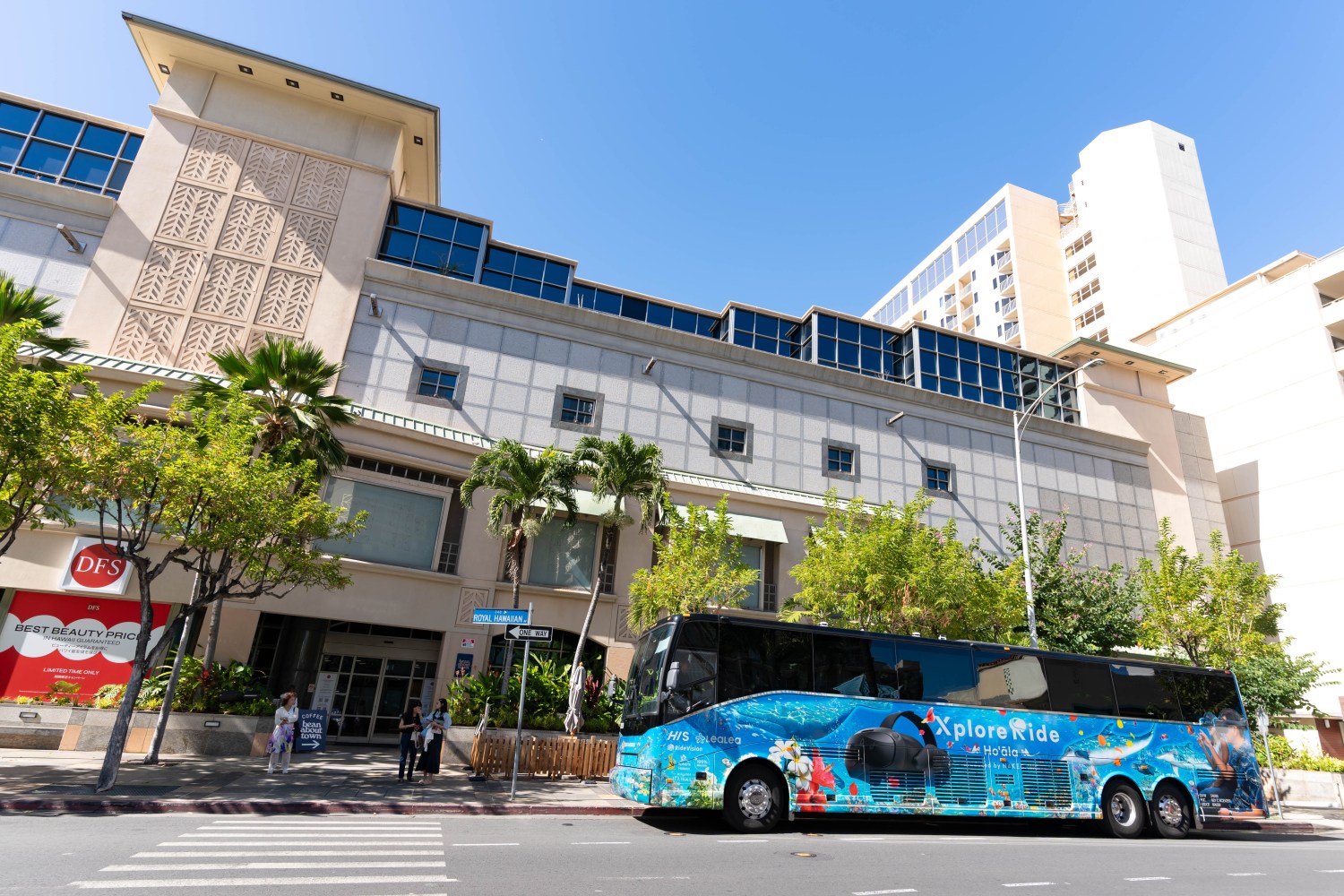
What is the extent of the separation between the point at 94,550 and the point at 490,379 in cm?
1313

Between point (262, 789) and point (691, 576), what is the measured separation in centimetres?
1160

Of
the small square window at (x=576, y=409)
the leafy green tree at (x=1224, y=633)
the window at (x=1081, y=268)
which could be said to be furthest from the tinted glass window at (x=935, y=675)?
the window at (x=1081, y=268)

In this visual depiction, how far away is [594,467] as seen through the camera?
22516mm

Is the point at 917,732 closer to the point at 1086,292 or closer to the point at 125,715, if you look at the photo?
the point at 125,715

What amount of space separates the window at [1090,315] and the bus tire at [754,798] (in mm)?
64675

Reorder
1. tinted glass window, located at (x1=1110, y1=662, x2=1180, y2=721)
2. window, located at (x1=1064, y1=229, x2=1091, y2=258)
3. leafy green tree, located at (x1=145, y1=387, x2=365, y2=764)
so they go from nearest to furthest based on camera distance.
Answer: leafy green tree, located at (x1=145, y1=387, x2=365, y2=764)
tinted glass window, located at (x1=1110, y1=662, x2=1180, y2=721)
window, located at (x1=1064, y1=229, x2=1091, y2=258)

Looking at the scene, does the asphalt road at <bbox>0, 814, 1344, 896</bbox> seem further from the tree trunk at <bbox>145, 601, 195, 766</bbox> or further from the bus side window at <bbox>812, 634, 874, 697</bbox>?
the tree trunk at <bbox>145, 601, 195, 766</bbox>

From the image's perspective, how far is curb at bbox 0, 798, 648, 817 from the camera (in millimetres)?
10953

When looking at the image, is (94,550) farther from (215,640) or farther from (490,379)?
(490,379)

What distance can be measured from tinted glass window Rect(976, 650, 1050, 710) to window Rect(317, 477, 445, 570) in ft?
55.8

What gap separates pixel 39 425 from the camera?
12336 mm

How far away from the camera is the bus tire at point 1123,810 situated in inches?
567

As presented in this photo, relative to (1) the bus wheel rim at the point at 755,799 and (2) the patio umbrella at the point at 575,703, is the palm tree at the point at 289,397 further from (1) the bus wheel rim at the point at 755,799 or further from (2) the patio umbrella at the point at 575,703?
(1) the bus wheel rim at the point at 755,799

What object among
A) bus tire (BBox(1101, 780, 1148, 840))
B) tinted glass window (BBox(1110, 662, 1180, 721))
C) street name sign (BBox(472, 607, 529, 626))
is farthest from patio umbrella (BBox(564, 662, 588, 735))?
tinted glass window (BBox(1110, 662, 1180, 721))
